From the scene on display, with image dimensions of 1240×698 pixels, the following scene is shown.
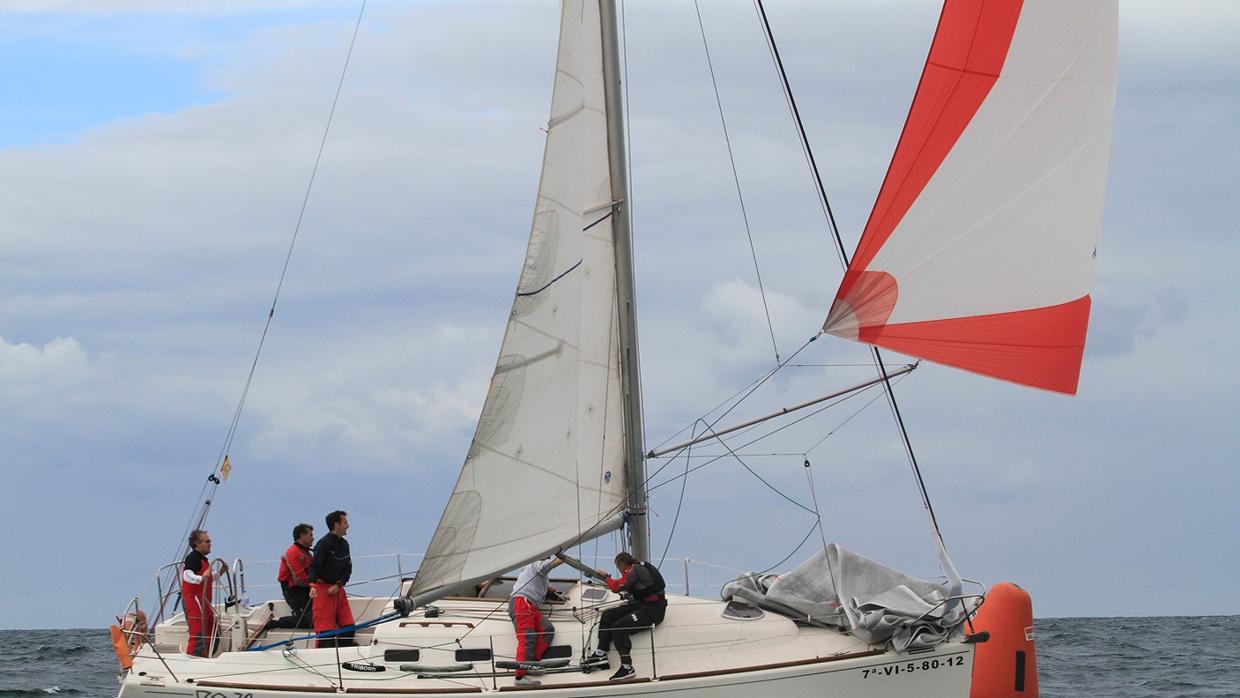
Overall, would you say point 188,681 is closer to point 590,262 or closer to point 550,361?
point 550,361

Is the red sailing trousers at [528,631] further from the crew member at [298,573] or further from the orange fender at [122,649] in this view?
the orange fender at [122,649]

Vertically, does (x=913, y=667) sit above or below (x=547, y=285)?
below

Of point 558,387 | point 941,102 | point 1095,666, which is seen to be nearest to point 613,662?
point 558,387

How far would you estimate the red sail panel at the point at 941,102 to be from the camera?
35.6 ft

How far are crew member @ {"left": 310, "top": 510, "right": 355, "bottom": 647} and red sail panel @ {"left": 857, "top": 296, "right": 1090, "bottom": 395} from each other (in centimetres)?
497

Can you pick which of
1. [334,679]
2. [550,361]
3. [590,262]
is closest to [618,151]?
[590,262]

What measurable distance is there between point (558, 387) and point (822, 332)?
2306 mm

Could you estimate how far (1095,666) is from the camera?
21.2 metres

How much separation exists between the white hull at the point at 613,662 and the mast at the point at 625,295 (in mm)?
911

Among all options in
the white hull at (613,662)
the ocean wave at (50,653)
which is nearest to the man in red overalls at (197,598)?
the white hull at (613,662)

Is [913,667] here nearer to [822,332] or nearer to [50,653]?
[822,332]

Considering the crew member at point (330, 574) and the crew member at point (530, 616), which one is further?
the crew member at point (330, 574)

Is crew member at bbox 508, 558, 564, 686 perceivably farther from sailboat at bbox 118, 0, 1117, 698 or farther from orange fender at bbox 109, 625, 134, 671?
orange fender at bbox 109, 625, 134, 671

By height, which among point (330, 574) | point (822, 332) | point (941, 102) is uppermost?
point (941, 102)
